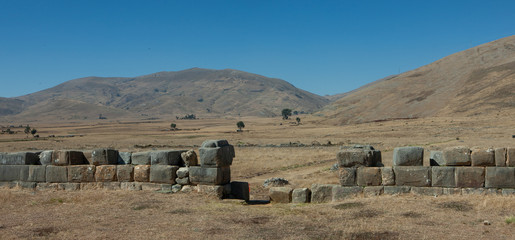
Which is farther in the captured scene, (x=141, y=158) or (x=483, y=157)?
(x=141, y=158)

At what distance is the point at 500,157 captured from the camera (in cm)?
1140

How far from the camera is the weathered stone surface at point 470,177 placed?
11.5 meters

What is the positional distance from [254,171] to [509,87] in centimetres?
6565

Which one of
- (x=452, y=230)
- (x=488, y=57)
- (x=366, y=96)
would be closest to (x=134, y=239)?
(x=452, y=230)

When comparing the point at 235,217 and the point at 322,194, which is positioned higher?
the point at 322,194

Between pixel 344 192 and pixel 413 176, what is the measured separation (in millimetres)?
2083

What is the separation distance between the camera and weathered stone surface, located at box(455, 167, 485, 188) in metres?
11.5

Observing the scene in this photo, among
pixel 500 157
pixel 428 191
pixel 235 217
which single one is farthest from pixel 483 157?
pixel 235 217

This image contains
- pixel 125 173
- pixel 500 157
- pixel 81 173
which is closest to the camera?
pixel 500 157

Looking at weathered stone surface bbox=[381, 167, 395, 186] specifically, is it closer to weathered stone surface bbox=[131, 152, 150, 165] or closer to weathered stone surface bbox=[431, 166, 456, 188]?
weathered stone surface bbox=[431, 166, 456, 188]

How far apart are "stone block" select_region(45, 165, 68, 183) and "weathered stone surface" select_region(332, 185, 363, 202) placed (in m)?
9.73

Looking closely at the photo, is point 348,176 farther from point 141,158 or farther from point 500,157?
point 141,158

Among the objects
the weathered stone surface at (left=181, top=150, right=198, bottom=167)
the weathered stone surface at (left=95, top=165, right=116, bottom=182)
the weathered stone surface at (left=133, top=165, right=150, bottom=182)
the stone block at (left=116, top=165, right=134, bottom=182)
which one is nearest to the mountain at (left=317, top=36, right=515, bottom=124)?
the weathered stone surface at (left=181, top=150, right=198, bottom=167)

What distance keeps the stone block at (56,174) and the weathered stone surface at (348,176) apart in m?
9.94
